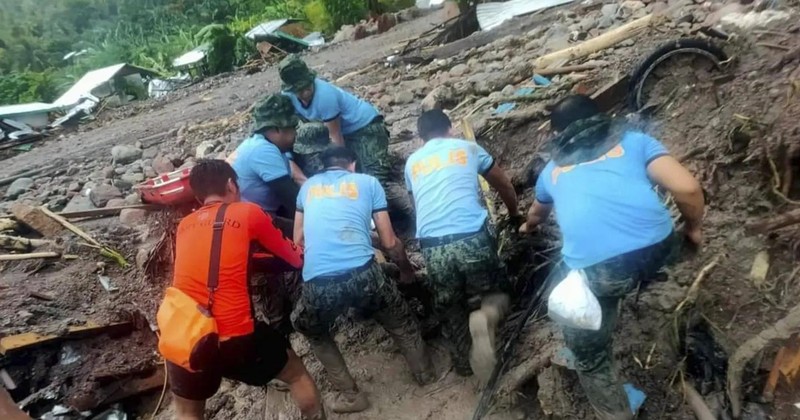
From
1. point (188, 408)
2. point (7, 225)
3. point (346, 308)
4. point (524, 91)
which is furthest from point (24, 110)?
point (346, 308)

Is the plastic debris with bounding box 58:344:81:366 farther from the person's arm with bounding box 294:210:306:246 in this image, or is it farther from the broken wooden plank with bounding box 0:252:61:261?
the person's arm with bounding box 294:210:306:246

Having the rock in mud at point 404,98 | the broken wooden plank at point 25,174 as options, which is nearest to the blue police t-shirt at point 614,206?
the rock in mud at point 404,98

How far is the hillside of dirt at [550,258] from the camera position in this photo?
3.72 metres

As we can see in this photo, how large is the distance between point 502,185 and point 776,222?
1.71 metres

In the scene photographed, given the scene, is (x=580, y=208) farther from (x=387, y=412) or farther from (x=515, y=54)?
(x=515, y=54)

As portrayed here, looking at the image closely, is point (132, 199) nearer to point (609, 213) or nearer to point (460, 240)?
point (460, 240)

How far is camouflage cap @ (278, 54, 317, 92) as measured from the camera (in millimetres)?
4891

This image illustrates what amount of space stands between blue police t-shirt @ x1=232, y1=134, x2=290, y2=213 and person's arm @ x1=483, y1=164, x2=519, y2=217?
1588mm

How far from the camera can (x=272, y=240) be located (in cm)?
386

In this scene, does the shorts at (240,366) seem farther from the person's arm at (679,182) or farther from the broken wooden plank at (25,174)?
the broken wooden plank at (25,174)

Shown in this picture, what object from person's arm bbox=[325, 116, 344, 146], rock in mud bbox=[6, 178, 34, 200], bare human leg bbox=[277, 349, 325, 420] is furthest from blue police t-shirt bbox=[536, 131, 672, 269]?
rock in mud bbox=[6, 178, 34, 200]

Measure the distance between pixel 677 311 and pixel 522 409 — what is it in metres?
1.15

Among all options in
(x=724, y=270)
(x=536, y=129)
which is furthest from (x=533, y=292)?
(x=536, y=129)

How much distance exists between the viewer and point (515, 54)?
8.71 m
